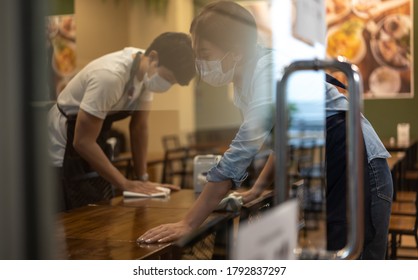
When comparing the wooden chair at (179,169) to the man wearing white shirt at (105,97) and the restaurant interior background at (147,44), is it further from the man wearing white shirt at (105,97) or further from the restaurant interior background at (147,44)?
the man wearing white shirt at (105,97)

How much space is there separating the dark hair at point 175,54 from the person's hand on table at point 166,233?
829 mm

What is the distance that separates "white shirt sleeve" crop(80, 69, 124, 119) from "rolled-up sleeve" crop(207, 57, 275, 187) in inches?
34.2

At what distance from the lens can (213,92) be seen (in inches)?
176

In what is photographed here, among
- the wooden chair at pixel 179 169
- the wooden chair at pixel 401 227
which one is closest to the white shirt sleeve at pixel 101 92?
the wooden chair at pixel 401 227

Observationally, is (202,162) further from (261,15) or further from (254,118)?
(254,118)

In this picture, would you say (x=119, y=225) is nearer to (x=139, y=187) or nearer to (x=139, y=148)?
(x=139, y=187)

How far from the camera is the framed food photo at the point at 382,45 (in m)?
5.19

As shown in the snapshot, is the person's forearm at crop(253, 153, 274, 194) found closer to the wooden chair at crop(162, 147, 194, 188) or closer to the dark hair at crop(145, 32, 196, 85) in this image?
the dark hair at crop(145, 32, 196, 85)

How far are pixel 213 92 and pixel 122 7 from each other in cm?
92

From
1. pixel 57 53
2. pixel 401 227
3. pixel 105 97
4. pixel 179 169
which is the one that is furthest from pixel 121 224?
pixel 179 169

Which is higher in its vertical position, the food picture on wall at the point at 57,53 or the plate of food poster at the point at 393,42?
the plate of food poster at the point at 393,42

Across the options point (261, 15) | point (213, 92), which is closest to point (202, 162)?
point (261, 15)

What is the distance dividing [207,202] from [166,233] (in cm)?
13

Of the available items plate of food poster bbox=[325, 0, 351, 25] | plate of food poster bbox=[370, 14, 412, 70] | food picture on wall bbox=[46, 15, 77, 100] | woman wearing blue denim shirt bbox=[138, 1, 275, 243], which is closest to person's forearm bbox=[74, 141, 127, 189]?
food picture on wall bbox=[46, 15, 77, 100]
